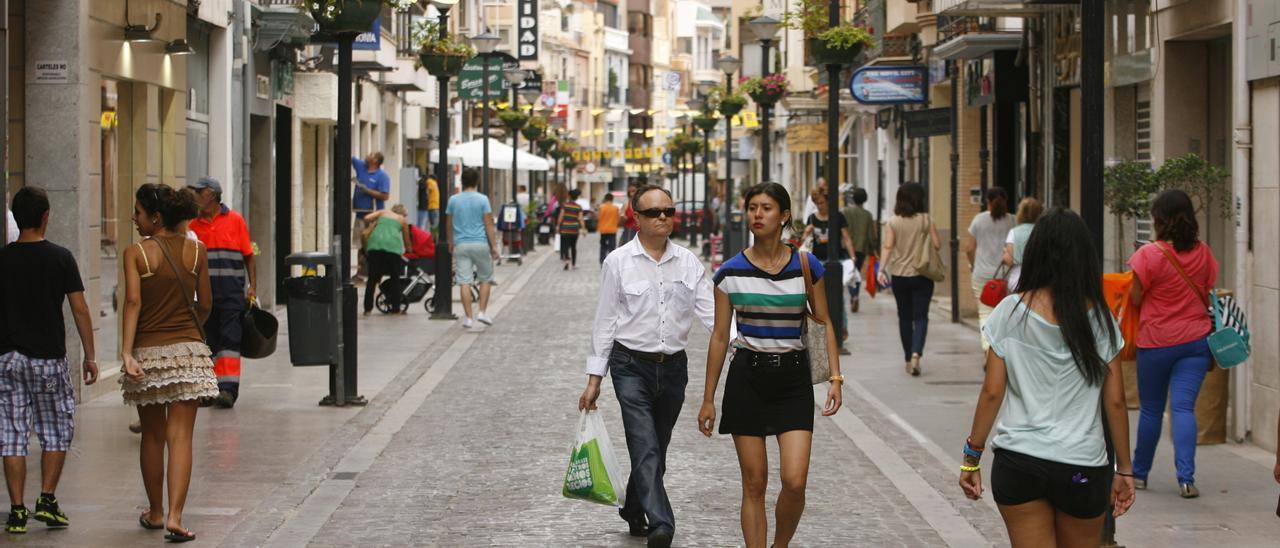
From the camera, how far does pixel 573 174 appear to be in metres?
119

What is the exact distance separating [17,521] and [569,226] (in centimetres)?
3067

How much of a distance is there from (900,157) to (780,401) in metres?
28.5

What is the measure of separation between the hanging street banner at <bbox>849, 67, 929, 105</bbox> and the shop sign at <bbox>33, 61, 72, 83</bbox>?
13.7 m

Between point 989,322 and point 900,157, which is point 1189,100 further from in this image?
point 900,157

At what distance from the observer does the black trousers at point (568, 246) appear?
40062mm

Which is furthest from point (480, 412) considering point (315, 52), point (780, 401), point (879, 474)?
point (315, 52)

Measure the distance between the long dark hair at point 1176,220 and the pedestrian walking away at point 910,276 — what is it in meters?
6.77

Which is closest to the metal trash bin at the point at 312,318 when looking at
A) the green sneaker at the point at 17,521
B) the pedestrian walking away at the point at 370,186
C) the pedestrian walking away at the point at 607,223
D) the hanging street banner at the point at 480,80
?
the green sneaker at the point at 17,521

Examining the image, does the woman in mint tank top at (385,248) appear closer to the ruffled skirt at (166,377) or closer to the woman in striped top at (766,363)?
the ruffled skirt at (166,377)

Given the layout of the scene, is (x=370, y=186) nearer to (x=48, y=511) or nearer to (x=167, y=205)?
(x=167, y=205)

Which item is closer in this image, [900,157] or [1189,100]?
[1189,100]

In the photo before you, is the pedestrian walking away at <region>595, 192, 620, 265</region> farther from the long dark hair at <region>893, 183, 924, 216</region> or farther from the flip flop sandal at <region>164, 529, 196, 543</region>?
the flip flop sandal at <region>164, 529, 196, 543</region>

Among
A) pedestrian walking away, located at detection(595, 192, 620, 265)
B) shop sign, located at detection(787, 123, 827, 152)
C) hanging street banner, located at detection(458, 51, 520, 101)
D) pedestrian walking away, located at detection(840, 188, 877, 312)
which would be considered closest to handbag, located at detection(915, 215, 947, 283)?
pedestrian walking away, located at detection(840, 188, 877, 312)

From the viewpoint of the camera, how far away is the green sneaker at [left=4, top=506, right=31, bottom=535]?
29.7 feet
